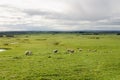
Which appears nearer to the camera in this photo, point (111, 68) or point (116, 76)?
point (116, 76)

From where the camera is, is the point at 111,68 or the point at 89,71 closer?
the point at 89,71

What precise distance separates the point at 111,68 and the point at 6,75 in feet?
47.0

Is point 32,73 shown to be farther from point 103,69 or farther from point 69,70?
point 103,69

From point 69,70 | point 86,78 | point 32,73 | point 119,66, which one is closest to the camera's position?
point 86,78

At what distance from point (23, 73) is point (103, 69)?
10.8m

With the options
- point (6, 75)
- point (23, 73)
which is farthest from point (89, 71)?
point (6, 75)

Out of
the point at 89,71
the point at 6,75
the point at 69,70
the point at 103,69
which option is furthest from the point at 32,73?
the point at 103,69

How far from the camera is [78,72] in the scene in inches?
1111

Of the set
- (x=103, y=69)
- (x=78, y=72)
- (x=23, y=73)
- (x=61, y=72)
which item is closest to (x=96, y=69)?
(x=103, y=69)

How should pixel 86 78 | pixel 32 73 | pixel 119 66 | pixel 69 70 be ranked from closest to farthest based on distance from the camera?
pixel 86 78
pixel 32 73
pixel 69 70
pixel 119 66

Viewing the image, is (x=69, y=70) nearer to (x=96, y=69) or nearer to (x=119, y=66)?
(x=96, y=69)

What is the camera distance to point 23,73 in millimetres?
27188

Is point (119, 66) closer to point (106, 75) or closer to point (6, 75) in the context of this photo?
point (106, 75)

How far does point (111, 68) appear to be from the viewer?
3088 cm
